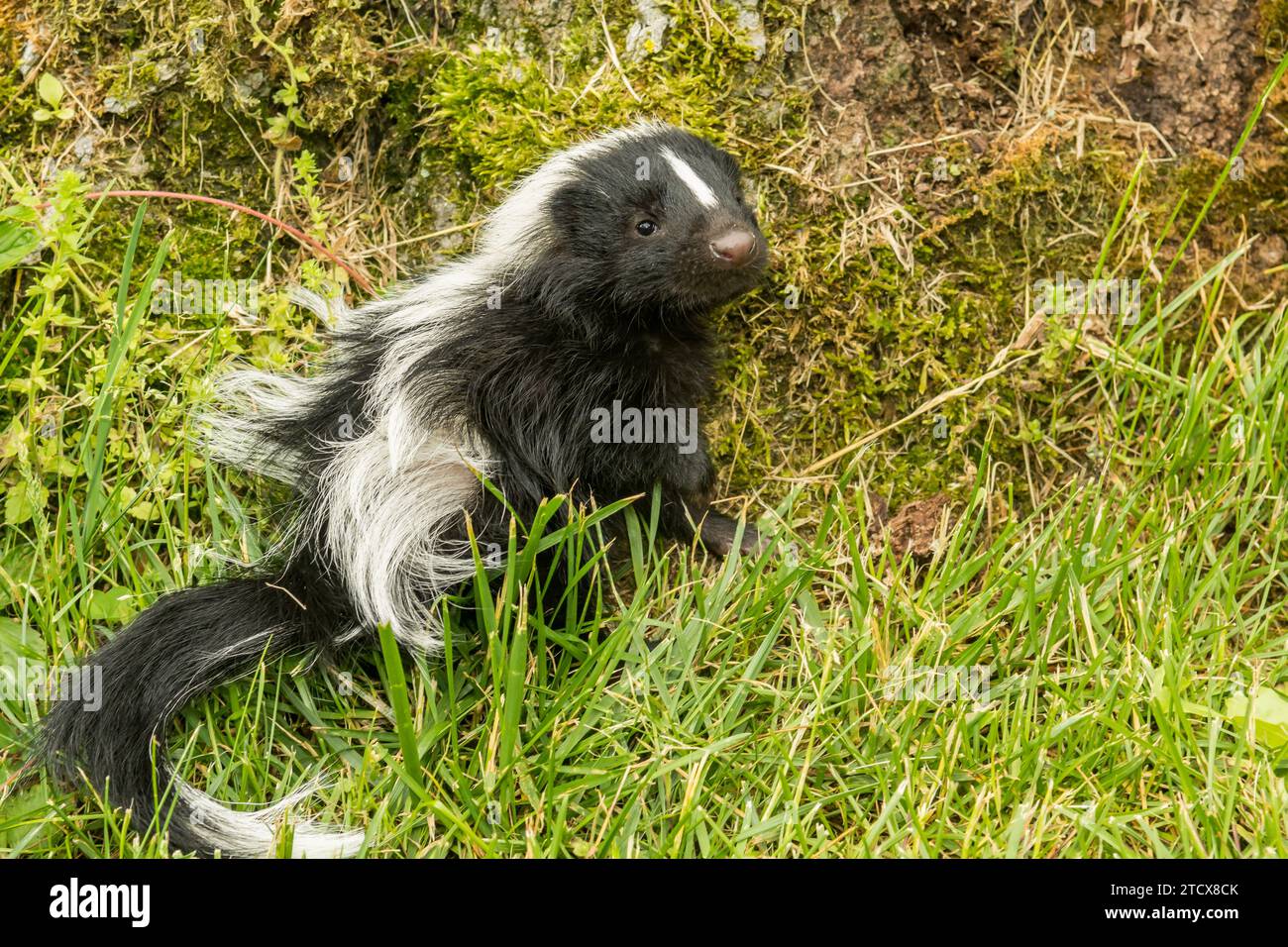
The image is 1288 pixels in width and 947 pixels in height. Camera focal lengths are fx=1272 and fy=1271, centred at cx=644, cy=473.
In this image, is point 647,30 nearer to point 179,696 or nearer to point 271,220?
point 271,220

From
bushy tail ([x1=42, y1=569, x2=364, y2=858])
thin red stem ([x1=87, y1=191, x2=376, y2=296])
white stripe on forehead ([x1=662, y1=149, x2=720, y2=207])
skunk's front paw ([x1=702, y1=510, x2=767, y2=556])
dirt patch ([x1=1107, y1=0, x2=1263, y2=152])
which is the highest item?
dirt patch ([x1=1107, y1=0, x2=1263, y2=152])

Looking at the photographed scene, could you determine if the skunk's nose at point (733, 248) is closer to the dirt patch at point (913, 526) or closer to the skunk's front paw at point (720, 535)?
the skunk's front paw at point (720, 535)

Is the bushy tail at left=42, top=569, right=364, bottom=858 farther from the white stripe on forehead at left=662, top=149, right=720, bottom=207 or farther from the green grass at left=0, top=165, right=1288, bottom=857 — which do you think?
the white stripe on forehead at left=662, top=149, right=720, bottom=207

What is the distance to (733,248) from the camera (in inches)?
163

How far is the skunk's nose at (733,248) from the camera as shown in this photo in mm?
4148

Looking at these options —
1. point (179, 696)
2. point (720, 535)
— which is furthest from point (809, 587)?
point (179, 696)

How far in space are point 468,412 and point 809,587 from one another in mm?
1268

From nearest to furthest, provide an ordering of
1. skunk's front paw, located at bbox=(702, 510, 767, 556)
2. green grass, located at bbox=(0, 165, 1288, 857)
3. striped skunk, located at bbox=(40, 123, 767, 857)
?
1. green grass, located at bbox=(0, 165, 1288, 857)
2. striped skunk, located at bbox=(40, 123, 767, 857)
3. skunk's front paw, located at bbox=(702, 510, 767, 556)

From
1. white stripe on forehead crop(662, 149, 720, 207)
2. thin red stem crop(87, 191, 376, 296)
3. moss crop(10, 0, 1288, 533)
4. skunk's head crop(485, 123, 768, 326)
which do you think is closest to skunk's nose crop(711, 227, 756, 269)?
skunk's head crop(485, 123, 768, 326)

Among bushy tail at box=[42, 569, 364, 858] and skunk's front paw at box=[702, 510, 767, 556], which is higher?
skunk's front paw at box=[702, 510, 767, 556]

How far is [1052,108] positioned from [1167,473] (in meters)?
1.46

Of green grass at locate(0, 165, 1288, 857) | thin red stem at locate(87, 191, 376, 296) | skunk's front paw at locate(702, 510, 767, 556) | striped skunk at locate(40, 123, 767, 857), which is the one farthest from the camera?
thin red stem at locate(87, 191, 376, 296)

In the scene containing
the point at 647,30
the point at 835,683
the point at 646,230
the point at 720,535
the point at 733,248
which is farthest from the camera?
the point at 647,30

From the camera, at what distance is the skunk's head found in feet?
13.8
